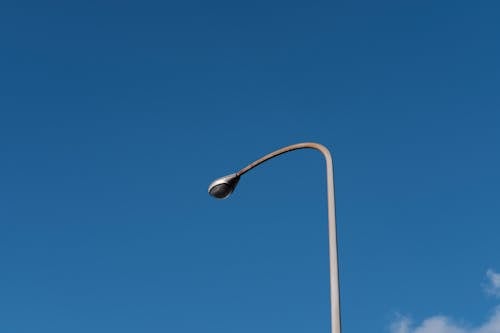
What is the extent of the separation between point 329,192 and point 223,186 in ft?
9.34

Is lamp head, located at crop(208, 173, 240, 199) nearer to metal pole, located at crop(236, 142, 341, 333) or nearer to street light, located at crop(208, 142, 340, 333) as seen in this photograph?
street light, located at crop(208, 142, 340, 333)

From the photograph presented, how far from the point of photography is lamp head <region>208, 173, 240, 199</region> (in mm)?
12617

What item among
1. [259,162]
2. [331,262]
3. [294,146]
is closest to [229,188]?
[259,162]

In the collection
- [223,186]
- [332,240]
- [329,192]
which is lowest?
[332,240]

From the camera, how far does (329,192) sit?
1045 cm

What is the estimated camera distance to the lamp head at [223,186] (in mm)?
12617

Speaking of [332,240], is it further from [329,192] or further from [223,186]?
[223,186]

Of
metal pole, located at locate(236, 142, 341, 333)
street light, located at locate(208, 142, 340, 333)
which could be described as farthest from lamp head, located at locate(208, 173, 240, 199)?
metal pole, located at locate(236, 142, 341, 333)

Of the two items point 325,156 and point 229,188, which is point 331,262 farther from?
point 229,188

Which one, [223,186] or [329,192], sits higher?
[223,186]

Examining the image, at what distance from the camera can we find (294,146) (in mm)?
12102

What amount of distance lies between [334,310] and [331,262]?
778 millimetres

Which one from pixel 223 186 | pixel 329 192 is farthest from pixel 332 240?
pixel 223 186

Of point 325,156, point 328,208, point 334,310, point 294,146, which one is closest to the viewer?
point 334,310
